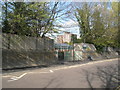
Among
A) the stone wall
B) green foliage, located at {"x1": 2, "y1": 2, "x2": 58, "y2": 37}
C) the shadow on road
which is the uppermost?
green foliage, located at {"x1": 2, "y1": 2, "x2": 58, "y2": 37}

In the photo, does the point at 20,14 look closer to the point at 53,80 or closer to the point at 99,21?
the point at 53,80

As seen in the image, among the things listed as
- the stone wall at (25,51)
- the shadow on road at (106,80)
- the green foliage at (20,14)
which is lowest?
the shadow on road at (106,80)

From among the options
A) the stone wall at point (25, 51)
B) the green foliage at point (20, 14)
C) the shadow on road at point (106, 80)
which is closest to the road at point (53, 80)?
the shadow on road at point (106, 80)

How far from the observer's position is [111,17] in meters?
21.5

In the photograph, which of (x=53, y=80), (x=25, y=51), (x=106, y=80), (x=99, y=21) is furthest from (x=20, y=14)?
(x=99, y=21)

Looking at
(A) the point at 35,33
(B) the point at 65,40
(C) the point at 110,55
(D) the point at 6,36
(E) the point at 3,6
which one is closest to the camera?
(E) the point at 3,6

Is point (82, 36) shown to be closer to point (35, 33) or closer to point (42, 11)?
point (35, 33)

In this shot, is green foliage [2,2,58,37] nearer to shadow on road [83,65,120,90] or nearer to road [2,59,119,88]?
road [2,59,119,88]

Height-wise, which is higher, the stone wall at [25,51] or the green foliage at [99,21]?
the green foliage at [99,21]

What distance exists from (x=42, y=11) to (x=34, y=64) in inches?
236

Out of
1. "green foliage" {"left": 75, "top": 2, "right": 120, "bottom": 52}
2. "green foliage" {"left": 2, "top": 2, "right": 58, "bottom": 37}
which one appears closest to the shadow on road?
"green foliage" {"left": 2, "top": 2, "right": 58, "bottom": 37}

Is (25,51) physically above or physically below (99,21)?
below

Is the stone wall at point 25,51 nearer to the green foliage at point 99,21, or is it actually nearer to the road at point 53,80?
the road at point 53,80

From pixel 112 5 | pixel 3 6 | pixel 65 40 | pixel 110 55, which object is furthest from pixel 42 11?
pixel 65 40
